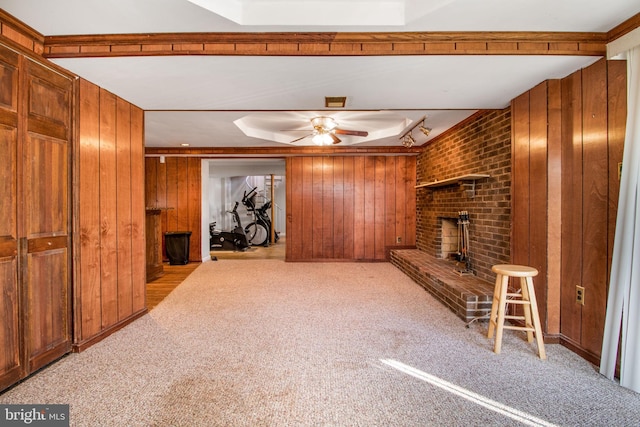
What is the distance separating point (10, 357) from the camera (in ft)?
5.85

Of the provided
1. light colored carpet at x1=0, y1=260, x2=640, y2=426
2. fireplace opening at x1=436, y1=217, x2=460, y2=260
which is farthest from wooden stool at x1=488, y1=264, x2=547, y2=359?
fireplace opening at x1=436, y1=217, x2=460, y2=260

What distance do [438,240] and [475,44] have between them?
11.2ft

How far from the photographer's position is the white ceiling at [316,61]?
1.67m

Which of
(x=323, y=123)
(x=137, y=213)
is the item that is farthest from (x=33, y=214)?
(x=323, y=123)

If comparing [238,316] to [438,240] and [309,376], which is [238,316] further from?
[438,240]

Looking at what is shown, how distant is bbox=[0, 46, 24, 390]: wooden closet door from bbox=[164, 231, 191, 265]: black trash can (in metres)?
3.89

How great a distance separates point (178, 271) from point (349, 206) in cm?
344

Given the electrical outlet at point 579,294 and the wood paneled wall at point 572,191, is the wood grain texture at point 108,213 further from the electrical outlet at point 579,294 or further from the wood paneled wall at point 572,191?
the electrical outlet at point 579,294

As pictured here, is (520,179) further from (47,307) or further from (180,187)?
(180,187)

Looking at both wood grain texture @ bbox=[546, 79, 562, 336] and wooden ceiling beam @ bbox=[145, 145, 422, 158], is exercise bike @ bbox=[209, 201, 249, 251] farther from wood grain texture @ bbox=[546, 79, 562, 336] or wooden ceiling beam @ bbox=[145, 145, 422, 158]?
wood grain texture @ bbox=[546, 79, 562, 336]

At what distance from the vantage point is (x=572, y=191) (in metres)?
2.28

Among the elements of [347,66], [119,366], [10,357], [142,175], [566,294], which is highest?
[347,66]

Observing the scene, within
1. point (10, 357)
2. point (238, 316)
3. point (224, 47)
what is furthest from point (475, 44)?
point (10, 357)

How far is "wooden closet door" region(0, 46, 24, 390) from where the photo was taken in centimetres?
174
